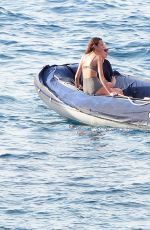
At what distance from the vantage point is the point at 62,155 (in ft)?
52.4

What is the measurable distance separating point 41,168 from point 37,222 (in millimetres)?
2116

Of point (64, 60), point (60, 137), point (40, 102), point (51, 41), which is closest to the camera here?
point (60, 137)

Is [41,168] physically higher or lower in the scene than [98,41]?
lower

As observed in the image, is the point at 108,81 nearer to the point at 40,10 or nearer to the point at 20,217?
the point at 20,217

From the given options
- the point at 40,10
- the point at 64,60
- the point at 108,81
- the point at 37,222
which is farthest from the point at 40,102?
the point at 40,10

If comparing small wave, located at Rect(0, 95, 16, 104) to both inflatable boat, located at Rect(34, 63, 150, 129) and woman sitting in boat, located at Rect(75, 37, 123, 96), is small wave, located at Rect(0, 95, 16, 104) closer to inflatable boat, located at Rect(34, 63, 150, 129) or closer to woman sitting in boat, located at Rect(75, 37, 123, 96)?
inflatable boat, located at Rect(34, 63, 150, 129)

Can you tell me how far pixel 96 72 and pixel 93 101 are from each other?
2.44 feet

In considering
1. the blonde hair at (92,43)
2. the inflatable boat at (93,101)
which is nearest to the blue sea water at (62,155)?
the inflatable boat at (93,101)

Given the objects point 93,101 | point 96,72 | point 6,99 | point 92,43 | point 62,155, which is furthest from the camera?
point 6,99

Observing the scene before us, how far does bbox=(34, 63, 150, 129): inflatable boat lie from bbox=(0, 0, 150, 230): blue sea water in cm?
16

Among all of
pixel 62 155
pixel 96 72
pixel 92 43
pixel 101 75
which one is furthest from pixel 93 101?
pixel 62 155

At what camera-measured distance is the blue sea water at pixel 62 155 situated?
13.6 m

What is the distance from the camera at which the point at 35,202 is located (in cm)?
1400

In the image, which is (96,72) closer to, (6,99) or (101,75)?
(101,75)
